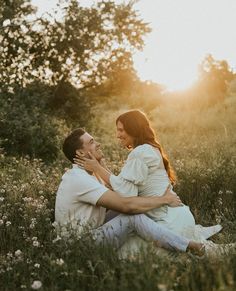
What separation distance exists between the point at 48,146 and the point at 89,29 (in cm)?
516

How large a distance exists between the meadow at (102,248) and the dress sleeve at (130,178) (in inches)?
30.2

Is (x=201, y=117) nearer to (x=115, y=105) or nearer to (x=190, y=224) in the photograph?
(x=190, y=224)

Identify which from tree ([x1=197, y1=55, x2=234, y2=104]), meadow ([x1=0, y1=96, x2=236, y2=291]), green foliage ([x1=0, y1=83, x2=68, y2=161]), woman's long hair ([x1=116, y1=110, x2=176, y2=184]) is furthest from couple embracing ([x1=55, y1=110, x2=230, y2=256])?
tree ([x1=197, y1=55, x2=234, y2=104])

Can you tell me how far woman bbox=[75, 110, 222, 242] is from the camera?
5238 millimetres

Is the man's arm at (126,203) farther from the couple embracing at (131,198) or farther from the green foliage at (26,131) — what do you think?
the green foliage at (26,131)

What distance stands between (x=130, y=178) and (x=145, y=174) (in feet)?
0.65

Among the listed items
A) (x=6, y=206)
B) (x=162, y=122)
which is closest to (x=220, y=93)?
(x=162, y=122)

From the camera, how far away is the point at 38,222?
539 cm

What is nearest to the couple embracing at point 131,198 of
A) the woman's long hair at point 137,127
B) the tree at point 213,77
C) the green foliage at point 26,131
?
the woman's long hair at point 137,127

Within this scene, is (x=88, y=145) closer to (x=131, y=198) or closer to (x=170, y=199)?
(x=131, y=198)

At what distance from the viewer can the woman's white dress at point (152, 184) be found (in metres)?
5.22

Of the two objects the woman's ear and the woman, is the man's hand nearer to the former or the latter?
the woman

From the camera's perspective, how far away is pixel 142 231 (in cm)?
493

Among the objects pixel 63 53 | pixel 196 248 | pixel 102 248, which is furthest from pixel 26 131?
pixel 102 248
